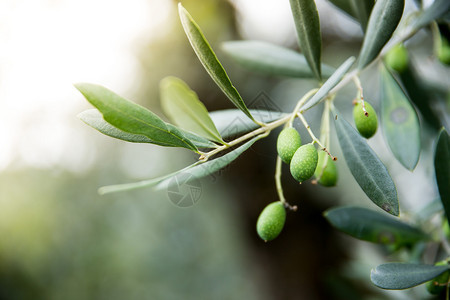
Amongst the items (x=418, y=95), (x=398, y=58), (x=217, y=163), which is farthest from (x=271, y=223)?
(x=418, y=95)

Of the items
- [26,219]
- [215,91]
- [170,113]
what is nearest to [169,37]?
[215,91]

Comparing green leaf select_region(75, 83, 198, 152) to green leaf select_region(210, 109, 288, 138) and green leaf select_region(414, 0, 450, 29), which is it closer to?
green leaf select_region(210, 109, 288, 138)

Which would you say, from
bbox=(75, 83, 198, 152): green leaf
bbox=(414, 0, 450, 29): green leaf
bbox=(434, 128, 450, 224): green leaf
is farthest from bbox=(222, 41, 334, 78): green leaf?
bbox=(75, 83, 198, 152): green leaf

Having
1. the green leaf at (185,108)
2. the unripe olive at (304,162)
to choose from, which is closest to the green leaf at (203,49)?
the green leaf at (185,108)

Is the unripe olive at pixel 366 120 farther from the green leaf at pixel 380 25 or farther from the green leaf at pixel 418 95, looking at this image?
the green leaf at pixel 418 95

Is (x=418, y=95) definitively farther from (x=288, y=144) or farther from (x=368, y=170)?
(x=288, y=144)
